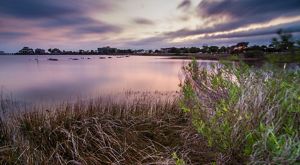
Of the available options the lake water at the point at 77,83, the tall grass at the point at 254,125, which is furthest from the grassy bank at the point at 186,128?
the lake water at the point at 77,83

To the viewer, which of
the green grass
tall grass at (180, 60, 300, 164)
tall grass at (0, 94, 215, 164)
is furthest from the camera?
the green grass

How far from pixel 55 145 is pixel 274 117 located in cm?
449

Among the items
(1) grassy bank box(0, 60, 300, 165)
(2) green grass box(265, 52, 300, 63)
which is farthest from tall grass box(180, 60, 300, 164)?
(2) green grass box(265, 52, 300, 63)

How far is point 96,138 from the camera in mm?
5574

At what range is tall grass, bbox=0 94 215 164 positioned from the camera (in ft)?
15.9

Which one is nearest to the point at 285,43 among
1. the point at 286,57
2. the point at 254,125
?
the point at 286,57

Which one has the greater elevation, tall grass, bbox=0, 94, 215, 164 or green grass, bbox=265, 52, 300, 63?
green grass, bbox=265, 52, 300, 63

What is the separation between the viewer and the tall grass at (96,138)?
15.9 feet

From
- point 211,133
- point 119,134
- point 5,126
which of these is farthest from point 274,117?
point 5,126

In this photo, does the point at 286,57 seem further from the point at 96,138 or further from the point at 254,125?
the point at 96,138

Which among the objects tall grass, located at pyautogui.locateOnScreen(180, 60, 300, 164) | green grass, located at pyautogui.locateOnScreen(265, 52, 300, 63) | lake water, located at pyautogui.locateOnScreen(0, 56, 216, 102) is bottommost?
lake water, located at pyautogui.locateOnScreen(0, 56, 216, 102)

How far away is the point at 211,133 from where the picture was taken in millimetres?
3770

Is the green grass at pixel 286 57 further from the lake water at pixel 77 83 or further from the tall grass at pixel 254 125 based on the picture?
the tall grass at pixel 254 125

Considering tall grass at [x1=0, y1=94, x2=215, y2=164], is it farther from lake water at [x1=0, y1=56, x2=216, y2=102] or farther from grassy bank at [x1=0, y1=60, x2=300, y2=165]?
lake water at [x1=0, y1=56, x2=216, y2=102]
